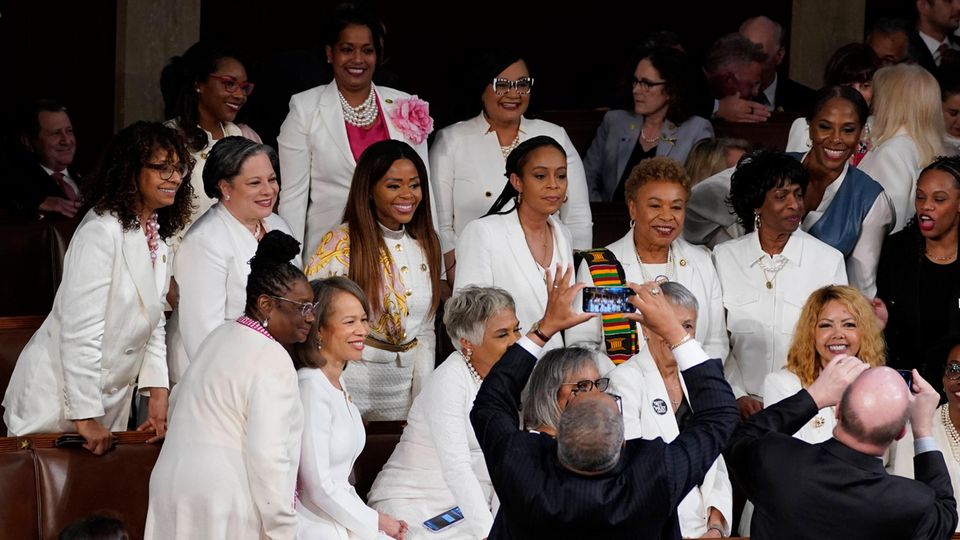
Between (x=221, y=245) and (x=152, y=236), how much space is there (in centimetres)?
27

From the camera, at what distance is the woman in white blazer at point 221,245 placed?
18.8 ft

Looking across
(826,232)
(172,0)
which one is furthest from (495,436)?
(172,0)

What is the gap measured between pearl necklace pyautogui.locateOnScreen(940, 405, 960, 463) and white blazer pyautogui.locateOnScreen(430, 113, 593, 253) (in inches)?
65.1

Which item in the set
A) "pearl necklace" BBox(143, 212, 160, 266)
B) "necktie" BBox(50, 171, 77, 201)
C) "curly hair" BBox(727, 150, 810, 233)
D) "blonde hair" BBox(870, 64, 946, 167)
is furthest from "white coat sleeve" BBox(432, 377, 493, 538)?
"necktie" BBox(50, 171, 77, 201)

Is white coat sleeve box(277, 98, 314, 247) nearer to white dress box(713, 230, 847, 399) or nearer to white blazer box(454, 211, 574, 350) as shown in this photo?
white blazer box(454, 211, 574, 350)

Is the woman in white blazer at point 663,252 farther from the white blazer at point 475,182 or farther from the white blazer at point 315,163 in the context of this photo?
the white blazer at point 315,163

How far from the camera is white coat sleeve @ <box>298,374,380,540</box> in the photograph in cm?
514

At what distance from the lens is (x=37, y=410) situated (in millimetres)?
5551

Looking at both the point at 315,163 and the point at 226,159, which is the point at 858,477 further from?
the point at 315,163

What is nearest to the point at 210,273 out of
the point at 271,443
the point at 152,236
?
the point at 152,236

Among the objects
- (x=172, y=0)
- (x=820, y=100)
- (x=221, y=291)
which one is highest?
(x=172, y=0)

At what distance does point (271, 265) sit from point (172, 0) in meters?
4.50

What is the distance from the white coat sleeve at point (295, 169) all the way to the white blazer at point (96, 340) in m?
1.14

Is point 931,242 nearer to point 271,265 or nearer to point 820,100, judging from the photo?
point 820,100
